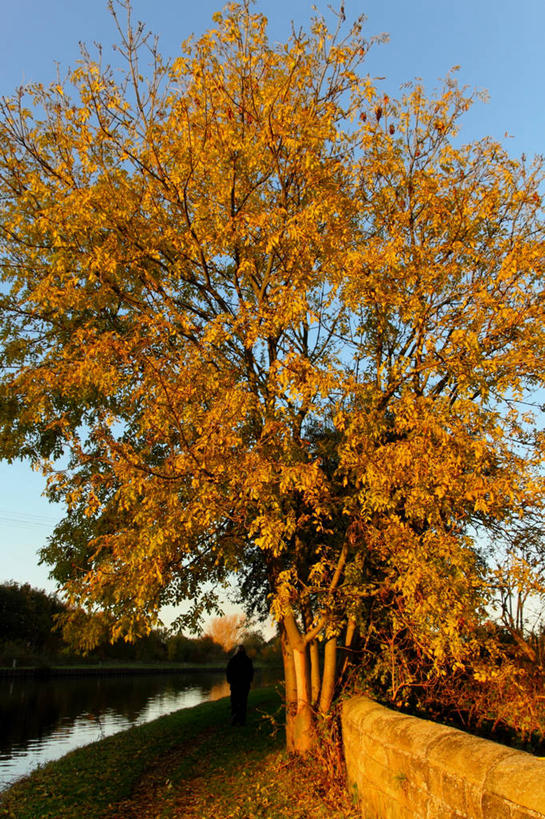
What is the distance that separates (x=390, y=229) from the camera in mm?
9914

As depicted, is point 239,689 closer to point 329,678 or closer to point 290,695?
point 290,695

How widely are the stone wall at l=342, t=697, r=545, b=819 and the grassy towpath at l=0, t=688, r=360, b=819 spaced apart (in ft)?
2.97

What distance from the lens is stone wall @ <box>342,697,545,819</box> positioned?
3846 millimetres

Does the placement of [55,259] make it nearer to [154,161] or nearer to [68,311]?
[68,311]

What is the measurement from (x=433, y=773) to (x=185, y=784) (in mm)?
5709

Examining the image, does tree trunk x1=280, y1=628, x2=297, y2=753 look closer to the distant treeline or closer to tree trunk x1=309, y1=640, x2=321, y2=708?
tree trunk x1=309, y1=640, x2=321, y2=708

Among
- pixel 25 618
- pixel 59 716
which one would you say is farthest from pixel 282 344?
pixel 25 618

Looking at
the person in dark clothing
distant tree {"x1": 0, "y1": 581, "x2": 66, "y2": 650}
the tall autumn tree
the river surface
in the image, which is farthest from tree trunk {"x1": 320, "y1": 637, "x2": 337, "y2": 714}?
distant tree {"x1": 0, "y1": 581, "x2": 66, "y2": 650}

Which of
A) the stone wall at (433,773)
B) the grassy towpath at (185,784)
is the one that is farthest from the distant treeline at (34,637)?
the stone wall at (433,773)

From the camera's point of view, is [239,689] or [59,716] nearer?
[239,689]

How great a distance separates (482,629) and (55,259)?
8.80 metres

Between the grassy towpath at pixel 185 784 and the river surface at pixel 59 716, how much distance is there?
1.83 metres

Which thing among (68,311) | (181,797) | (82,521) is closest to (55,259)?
(68,311)

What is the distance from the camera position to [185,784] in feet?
30.0
